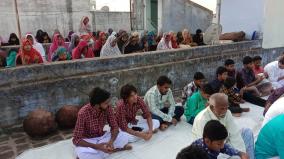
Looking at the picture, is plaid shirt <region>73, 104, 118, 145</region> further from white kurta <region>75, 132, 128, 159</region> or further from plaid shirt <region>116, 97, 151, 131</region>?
plaid shirt <region>116, 97, 151, 131</region>

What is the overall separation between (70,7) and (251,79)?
10.1 metres

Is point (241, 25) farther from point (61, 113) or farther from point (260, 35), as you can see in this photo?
point (61, 113)

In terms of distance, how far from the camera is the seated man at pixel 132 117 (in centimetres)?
392

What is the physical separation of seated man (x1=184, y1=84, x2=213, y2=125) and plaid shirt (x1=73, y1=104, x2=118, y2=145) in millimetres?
1478

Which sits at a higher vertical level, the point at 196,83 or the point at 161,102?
the point at 196,83

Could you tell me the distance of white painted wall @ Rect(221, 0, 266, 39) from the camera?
9789 millimetres

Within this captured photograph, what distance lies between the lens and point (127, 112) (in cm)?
423

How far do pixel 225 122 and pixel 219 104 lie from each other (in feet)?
0.97

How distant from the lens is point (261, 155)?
2.59 metres

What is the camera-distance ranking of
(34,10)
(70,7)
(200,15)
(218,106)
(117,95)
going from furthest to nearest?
(200,15)
(70,7)
(34,10)
(117,95)
(218,106)

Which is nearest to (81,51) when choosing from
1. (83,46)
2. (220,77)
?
(83,46)

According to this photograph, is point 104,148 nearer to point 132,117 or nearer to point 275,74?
point 132,117

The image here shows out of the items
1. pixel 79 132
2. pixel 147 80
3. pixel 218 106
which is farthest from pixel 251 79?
pixel 79 132

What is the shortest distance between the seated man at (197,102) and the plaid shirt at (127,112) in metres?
0.78
